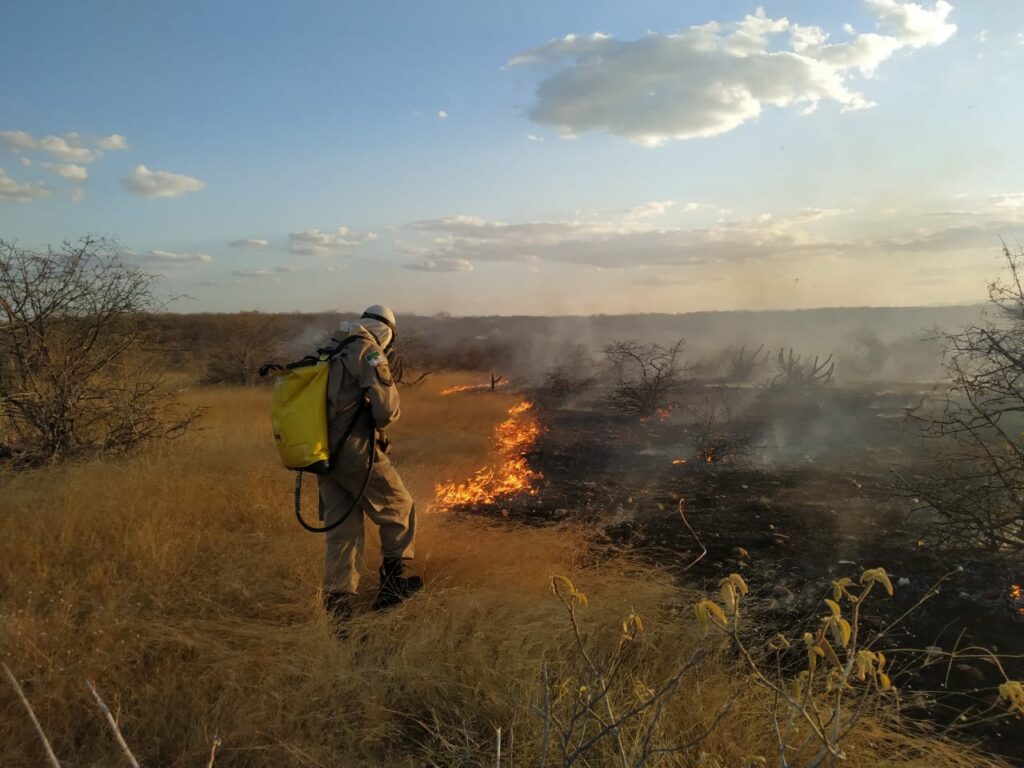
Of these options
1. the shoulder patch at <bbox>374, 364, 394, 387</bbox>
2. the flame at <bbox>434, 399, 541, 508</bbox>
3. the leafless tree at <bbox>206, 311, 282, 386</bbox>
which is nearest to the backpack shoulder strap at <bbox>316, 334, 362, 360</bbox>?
the shoulder patch at <bbox>374, 364, 394, 387</bbox>

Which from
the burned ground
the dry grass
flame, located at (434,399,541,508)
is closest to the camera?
the dry grass

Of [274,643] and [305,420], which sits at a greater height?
[305,420]

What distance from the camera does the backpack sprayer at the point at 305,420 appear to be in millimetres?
3416

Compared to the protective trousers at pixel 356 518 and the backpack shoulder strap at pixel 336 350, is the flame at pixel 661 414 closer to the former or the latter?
the protective trousers at pixel 356 518

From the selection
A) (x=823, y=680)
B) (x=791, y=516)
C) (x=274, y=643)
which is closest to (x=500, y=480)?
(x=791, y=516)

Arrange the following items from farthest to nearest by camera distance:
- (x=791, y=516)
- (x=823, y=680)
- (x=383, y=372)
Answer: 1. (x=791, y=516)
2. (x=383, y=372)
3. (x=823, y=680)

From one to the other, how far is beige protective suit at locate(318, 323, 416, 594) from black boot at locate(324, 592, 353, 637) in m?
0.03

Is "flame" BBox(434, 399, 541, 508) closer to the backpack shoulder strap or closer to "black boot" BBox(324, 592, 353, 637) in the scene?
"black boot" BBox(324, 592, 353, 637)

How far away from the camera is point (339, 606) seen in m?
3.63

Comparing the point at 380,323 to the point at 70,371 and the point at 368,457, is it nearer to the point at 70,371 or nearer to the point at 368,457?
the point at 368,457

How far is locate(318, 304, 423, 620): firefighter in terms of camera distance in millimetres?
3590

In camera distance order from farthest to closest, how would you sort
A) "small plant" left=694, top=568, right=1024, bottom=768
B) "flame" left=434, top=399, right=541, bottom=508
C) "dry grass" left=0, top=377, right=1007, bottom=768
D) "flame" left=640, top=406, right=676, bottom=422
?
"flame" left=640, top=406, right=676, bottom=422
"flame" left=434, top=399, right=541, bottom=508
"dry grass" left=0, top=377, right=1007, bottom=768
"small plant" left=694, top=568, right=1024, bottom=768

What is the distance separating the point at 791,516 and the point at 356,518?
429cm

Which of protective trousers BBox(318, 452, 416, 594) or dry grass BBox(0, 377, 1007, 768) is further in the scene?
protective trousers BBox(318, 452, 416, 594)
